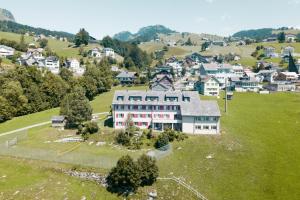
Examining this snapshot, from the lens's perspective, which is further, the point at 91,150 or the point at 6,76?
the point at 6,76

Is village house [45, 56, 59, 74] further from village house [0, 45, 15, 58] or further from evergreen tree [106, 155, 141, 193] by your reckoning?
evergreen tree [106, 155, 141, 193]

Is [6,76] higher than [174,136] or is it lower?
higher

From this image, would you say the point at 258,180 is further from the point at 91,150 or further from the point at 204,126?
the point at 91,150

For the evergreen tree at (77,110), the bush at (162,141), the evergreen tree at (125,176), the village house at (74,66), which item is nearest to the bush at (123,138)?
the bush at (162,141)

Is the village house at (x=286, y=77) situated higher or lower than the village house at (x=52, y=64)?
lower

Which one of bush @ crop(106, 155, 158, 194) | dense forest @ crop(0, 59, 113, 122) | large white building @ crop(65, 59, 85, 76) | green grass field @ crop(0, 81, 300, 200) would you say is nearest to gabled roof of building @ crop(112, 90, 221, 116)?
green grass field @ crop(0, 81, 300, 200)

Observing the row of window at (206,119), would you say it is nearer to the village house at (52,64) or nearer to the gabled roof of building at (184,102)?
the gabled roof of building at (184,102)

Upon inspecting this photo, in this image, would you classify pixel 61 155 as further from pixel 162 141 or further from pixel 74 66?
pixel 74 66

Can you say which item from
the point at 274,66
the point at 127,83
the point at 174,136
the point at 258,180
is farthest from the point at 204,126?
the point at 274,66
